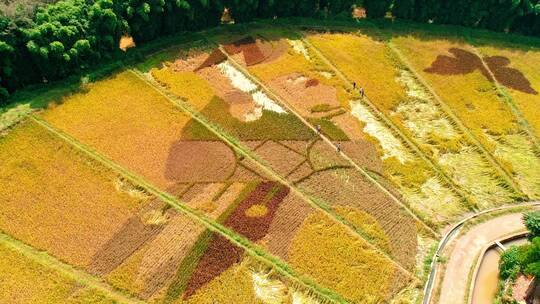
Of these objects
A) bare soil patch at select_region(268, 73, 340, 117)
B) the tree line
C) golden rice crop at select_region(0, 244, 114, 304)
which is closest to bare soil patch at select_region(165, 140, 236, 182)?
bare soil patch at select_region(268, 73, 340, 117)

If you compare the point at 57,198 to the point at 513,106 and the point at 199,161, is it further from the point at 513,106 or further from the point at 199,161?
the point at 513,106

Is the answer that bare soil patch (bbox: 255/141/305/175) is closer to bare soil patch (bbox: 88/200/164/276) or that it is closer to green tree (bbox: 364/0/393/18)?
bare soil patch (bbox: 88/200/164/276)

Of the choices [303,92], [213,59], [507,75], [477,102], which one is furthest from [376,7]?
[213,59]

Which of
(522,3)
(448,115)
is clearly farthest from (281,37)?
(522,3)

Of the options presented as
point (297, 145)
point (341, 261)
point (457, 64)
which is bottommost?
point (341, 261)

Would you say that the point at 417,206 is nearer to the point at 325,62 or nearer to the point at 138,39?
the point at 325,62
